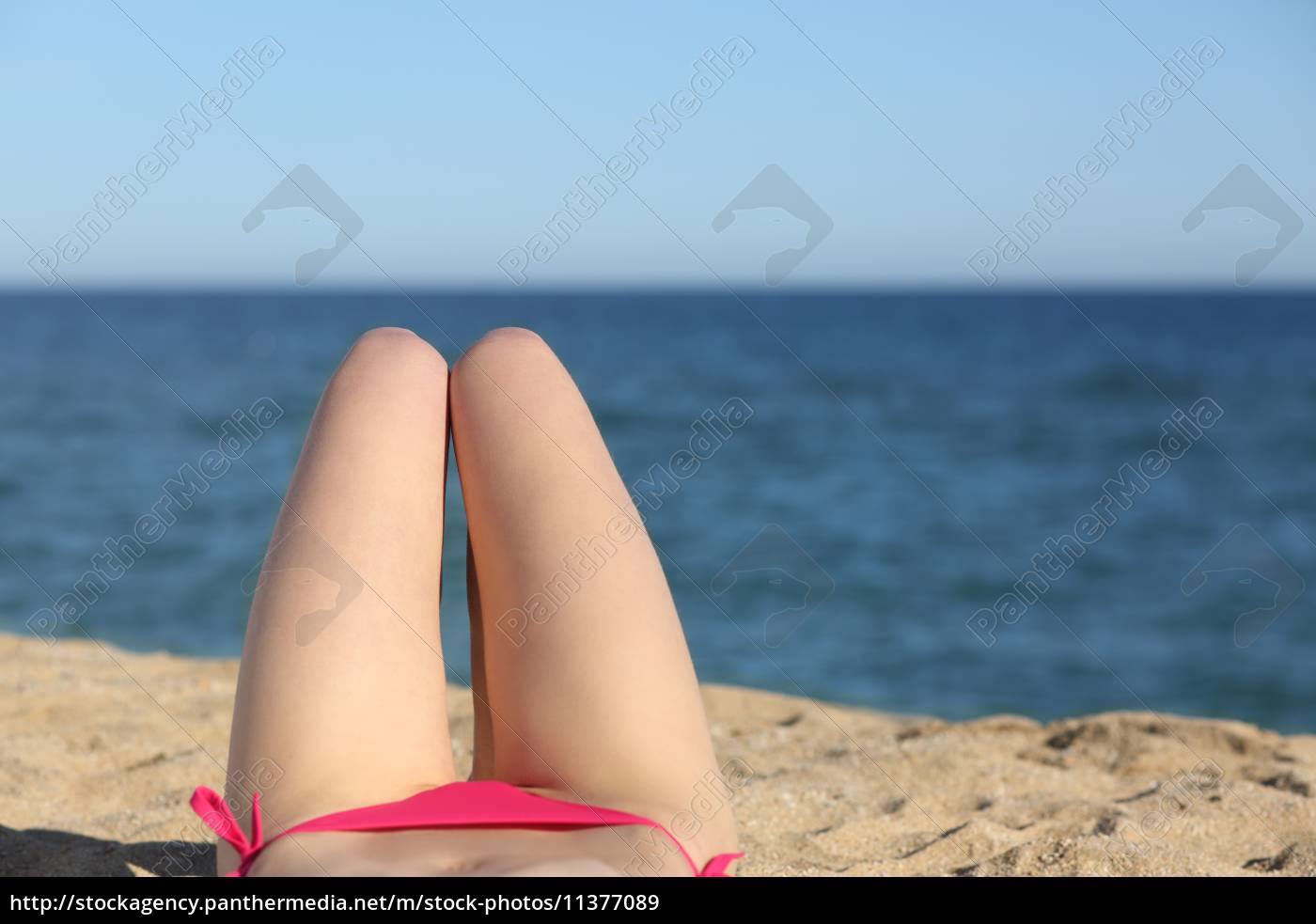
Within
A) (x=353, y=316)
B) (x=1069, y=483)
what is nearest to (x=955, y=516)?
(x=1069, y=483)

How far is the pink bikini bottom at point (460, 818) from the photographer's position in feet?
4.72

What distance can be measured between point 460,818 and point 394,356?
2.41 feet

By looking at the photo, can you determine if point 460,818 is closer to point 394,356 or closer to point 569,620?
point 569,620

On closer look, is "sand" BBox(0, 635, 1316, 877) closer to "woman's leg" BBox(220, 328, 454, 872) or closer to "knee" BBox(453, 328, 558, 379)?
"woman's leg" BBox(220, 328, 454, 872)

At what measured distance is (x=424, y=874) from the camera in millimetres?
1341

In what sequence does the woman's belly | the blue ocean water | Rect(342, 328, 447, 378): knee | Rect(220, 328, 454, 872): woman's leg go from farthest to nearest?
1. the blue ocean water
2. Rect(342, 328, 447, 378): knee
3. Rect(220, 328, 454, 872): woman's leg
4. the woman's belly

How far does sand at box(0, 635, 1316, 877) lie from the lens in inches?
85.7

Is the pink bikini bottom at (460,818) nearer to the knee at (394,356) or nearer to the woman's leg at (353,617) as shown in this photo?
the woman's leg at (353,617)

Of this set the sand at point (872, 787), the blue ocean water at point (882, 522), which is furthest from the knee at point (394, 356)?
the blue ocean water at point (882, 522)

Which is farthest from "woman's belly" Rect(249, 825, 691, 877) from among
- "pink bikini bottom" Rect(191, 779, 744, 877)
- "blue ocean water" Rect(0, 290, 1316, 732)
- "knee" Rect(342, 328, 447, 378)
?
"blue ocean water" Rect(0, 290, 1316, 732)

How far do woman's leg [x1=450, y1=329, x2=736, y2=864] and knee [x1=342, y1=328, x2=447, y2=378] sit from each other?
0.21 ft

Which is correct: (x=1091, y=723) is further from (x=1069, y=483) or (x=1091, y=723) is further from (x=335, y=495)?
(x=1069, y=483)
